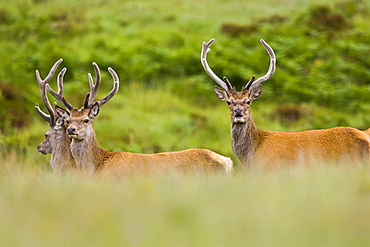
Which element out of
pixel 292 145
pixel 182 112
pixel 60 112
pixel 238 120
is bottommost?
pixel 182 112

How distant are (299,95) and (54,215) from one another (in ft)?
47.1

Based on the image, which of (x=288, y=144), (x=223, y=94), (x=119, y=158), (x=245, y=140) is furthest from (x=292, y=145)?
(x=119, y=158)

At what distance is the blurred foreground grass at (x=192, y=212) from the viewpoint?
3.95m

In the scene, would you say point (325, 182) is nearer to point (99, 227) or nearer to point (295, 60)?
point (99, 227)

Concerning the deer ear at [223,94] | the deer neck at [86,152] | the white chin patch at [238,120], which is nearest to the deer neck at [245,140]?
the white chin patch at [238,120]

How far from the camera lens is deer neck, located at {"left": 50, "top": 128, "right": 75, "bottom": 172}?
9.48m

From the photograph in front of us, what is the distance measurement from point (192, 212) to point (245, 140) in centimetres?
435

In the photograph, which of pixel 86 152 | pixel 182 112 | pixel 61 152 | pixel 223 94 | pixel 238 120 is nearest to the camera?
pixel 238 120

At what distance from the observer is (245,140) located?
878cm

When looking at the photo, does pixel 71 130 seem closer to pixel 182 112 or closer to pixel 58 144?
pixel 58 144

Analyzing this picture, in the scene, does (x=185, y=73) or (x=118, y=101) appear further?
(x=185, y=73)

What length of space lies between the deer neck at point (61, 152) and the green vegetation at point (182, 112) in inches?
18.6

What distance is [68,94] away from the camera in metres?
17.6

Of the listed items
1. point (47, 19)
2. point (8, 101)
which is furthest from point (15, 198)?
point (47, 19)
